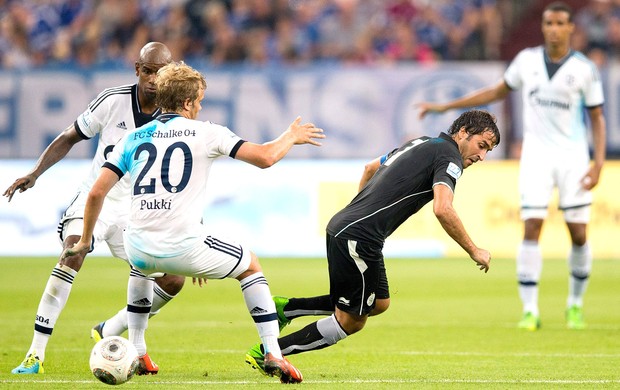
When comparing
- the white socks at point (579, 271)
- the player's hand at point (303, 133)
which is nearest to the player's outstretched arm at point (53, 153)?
the player's hand at point (303, 133)

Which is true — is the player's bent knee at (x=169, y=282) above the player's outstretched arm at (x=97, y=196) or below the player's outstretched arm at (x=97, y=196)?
below

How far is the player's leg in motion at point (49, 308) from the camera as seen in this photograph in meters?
7.35

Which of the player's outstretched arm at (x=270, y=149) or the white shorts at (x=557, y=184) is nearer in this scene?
the player's outstretched arm at (x=270, y=149)

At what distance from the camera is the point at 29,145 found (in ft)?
62.1

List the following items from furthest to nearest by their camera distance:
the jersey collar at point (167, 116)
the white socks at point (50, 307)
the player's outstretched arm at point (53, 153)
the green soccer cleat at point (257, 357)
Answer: the player's outstretched arm at point (53, 153)
the white socks at point (50, 307)
the green soccer cleat at point (257, 357)
the jersey collar at point (167, 116)

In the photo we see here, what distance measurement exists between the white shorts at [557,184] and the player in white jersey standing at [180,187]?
4.45 m

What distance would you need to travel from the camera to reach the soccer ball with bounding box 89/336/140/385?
652 cm

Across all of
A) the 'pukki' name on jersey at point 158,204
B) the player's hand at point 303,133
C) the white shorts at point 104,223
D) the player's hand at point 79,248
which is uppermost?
the player's hand at point 303,133

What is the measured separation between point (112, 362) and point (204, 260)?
0.77 metres

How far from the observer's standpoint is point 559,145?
10.7 metres

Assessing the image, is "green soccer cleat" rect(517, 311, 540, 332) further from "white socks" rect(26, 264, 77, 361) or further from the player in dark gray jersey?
"white socks" rect(26, 264, 77, 361)

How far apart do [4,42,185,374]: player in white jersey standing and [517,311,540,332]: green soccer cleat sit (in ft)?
12.1

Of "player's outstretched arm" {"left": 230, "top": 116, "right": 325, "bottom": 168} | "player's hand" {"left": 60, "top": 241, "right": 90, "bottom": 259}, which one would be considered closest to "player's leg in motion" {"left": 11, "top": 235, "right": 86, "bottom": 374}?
"player's hand" {"left": 60, "top": 241, "right": 90, "bottom": 259}

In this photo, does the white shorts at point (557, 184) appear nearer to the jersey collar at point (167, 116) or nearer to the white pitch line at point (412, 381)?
the white pitch line at point (412, 381)
